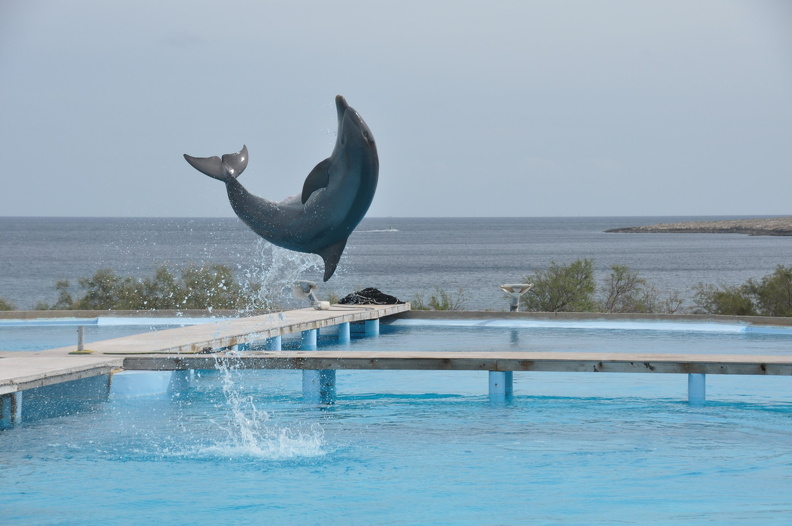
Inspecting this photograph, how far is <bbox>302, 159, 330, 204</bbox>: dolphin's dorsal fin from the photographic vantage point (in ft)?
18.0

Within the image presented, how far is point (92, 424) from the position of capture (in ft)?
26.2

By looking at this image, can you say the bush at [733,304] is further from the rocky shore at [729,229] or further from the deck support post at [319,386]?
the rocky shore at [729,229]

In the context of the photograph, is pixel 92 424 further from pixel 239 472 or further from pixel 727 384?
pixel 727 384

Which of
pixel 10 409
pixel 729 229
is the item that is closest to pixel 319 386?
pixel 10 409

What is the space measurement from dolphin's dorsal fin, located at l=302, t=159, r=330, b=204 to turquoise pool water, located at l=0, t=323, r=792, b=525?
76.2 inches

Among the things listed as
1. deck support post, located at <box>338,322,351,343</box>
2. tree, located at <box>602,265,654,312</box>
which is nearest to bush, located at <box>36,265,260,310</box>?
deck support post, located at <box>338,322,351,343</box>

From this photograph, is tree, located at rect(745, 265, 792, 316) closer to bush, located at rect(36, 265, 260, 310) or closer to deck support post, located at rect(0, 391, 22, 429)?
bush, located at rect(36, 265, 260, 310)

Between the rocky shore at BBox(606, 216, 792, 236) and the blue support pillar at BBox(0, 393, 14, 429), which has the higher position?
the rocky shore at BBox(606, 216, 792, 236)

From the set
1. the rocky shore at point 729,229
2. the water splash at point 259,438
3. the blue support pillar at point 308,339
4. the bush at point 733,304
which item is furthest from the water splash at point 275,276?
the rocky shore at point 729,229

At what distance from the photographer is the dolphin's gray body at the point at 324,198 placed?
526 centimetres

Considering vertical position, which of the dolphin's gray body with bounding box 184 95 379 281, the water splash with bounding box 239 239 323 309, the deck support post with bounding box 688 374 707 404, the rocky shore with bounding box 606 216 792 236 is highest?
the rocky shore with bounding box 606 216 792 236

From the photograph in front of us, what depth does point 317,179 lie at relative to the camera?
5.52 metres

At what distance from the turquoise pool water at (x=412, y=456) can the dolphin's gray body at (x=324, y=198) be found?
1663mm

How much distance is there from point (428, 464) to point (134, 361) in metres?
3.09
